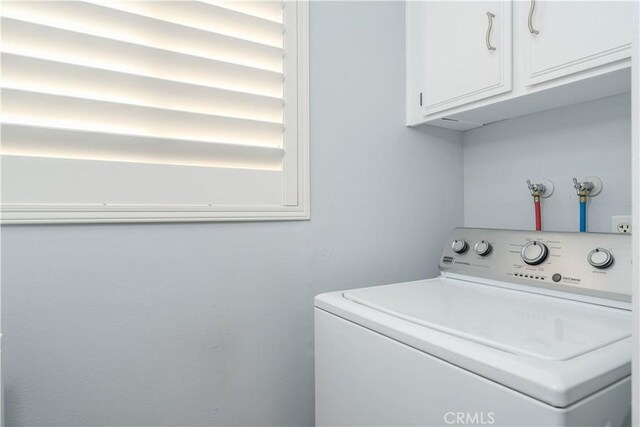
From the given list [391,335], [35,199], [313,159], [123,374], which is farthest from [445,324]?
[35,199]

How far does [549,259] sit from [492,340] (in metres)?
0.47

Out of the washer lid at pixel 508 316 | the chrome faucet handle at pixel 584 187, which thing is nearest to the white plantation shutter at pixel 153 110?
the washer lid at pixel 508 316

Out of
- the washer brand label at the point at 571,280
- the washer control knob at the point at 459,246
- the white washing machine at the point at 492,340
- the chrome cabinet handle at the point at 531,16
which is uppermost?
the chrome cabinet handle at the point at 531,16

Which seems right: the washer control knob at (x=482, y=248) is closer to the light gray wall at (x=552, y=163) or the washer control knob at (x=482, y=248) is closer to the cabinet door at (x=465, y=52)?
the light gray wall at (x=552, y=163)

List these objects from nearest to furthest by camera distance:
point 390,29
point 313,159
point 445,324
→ point 445,324
point 313,159
point 390,29

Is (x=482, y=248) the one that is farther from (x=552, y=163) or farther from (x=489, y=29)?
(x=489, y=29)

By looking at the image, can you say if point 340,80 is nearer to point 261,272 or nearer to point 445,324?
point 261,272

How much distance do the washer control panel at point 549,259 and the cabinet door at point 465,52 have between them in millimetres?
458

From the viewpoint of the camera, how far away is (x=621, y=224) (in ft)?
3.54

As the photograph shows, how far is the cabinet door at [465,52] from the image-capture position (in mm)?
1099

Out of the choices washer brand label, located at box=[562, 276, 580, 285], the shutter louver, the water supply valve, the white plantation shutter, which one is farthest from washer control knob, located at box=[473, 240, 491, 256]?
the shutter louver

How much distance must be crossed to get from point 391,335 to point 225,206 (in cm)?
60

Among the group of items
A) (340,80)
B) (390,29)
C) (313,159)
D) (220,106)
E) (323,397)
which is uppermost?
(390,29)

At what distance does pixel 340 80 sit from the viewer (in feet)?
4.22
